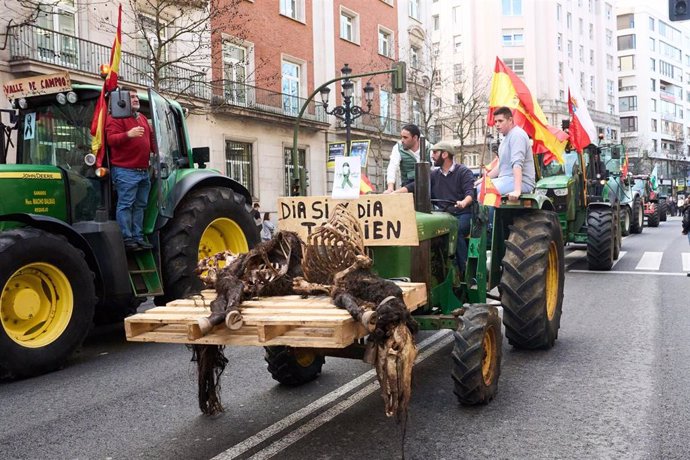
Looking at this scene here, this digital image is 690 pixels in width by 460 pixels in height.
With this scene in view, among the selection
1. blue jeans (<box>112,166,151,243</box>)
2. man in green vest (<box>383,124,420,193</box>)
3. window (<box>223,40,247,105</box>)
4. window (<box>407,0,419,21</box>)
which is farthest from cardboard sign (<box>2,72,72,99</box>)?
window (<box>407,0,419,21</box>)

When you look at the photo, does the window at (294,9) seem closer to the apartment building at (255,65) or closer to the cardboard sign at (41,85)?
the apartment building at (255,65)

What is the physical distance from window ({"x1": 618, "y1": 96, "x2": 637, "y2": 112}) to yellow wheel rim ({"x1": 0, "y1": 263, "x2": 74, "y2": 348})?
8662cm

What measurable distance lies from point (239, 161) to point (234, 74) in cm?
313

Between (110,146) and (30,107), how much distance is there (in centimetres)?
112

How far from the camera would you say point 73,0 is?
19.3 m

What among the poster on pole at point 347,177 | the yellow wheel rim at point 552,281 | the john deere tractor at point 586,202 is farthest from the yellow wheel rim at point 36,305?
the john deere tractor at point 586,202

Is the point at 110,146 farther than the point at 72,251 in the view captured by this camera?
Yes

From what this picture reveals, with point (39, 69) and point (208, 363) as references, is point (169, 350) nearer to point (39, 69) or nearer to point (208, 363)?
point (208, 363)

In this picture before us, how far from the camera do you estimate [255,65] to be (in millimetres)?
26562

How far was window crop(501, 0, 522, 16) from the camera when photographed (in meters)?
59.9

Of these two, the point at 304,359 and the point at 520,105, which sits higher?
the point at 520,105

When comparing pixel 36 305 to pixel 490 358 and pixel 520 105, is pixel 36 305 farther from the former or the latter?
pixel 520 105

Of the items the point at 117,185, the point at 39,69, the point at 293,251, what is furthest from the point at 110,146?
the point at 39,69

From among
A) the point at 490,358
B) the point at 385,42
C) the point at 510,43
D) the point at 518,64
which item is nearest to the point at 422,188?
the point at 490,358
